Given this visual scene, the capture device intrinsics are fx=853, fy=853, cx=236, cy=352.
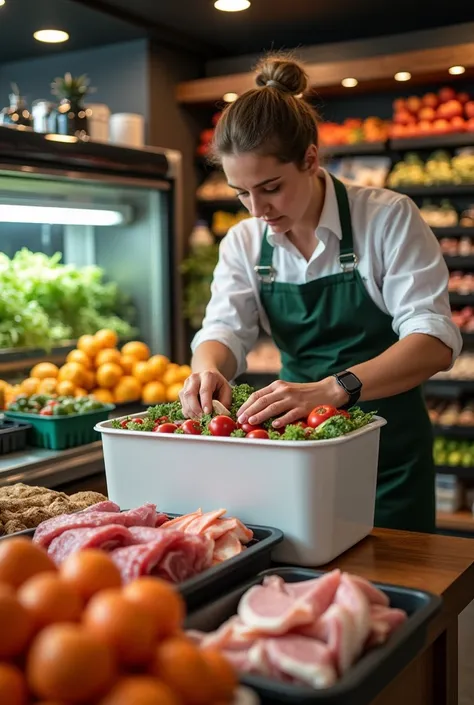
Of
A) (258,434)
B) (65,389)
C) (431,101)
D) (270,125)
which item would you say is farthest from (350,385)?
(431,101)

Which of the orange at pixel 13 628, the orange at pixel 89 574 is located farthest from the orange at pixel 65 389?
the orange at pixel 13 628

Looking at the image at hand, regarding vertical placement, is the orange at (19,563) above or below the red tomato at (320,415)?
below

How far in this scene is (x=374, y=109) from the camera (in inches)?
217

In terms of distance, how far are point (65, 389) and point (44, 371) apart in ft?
0.60

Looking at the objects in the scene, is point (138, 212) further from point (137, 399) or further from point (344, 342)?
point (344, 342)

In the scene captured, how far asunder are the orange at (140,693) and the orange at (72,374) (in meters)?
2.68

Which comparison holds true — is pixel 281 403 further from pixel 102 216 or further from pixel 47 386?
pixel 102 216

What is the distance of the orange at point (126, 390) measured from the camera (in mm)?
3527

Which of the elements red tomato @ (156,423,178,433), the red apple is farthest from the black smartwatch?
the red apple

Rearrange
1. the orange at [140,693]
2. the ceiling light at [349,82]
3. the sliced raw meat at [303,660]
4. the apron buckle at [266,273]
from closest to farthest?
the orange at [140,693]
the sliced raw meat at [303,660]
the apron buckle at [266,273]
the ceiling light at [349,82]

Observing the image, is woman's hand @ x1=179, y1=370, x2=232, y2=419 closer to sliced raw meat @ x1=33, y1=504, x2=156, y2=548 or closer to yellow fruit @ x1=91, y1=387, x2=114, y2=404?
sliced raw meat @ x1=33, y1=504, x2=156, y2=548

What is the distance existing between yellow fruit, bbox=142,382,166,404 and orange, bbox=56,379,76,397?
33 cm

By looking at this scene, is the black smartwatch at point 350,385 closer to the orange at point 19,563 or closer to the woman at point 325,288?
the woman at point 325,288

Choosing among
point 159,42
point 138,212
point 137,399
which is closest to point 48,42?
point 159,42
